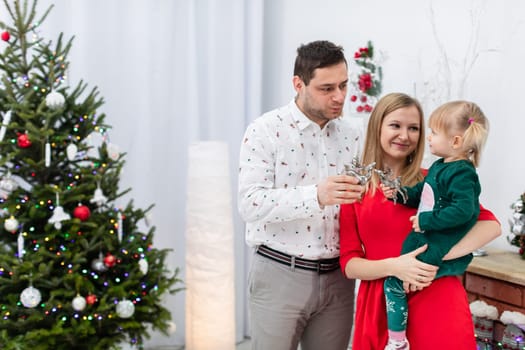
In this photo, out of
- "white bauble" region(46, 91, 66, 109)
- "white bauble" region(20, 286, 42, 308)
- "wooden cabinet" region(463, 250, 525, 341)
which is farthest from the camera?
"white bauble" region(46, 91, 66, 109)

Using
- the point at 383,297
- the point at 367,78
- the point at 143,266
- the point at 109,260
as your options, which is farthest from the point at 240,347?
the point at 383,297

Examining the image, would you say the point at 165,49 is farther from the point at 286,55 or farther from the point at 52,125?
the point at 52,125

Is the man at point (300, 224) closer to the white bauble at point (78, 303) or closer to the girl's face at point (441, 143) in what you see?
the girl's face at point (441, 143)

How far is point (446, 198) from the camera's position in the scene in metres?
1.61

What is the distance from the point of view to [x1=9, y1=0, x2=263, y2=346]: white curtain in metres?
3.45

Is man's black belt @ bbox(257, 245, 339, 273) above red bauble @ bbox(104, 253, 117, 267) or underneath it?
above

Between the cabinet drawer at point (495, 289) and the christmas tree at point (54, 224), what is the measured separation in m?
1.54

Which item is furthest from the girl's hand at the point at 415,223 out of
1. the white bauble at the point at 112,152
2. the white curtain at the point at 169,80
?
the white curtain at the point at 169,80

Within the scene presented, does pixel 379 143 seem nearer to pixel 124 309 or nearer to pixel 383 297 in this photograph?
pixel 383 297

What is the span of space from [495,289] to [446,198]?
942mm

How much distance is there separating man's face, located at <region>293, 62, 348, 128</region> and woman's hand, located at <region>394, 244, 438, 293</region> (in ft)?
1.82

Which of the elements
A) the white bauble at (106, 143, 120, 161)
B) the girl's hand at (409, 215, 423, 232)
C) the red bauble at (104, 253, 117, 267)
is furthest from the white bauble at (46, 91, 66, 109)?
the girl's hand at (409, 215, 423, 232)

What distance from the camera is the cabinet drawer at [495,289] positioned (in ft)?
7.30

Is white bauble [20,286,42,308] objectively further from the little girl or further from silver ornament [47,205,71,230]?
the little girl
